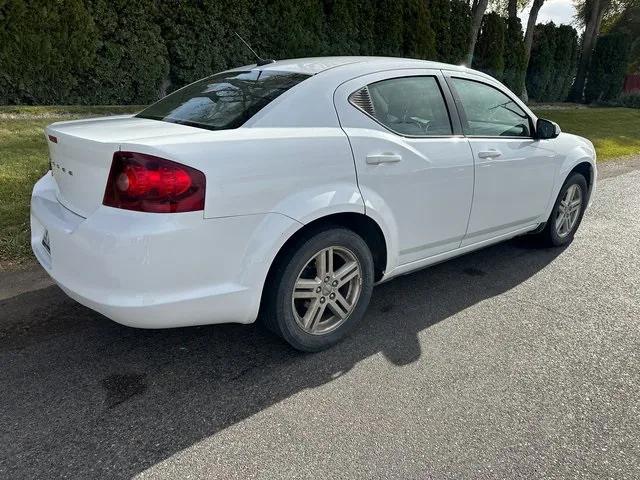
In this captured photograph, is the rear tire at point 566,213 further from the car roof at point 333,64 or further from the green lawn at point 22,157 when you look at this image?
the green lawn at point 22,157

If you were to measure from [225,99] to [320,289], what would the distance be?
1.26 m

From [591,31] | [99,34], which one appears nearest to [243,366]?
[99,34]

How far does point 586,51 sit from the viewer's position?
24.7 meters

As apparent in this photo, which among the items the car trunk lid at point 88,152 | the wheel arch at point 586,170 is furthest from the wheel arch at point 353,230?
the wheel arch at point 586,170

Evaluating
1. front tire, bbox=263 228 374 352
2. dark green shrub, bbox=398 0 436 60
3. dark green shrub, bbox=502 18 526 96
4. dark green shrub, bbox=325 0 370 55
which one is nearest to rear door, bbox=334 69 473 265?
front tire, bbox=263 228 374 352

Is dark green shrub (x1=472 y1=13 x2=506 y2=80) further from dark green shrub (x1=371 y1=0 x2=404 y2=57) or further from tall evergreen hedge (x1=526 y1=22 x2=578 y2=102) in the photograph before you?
dark green shrub (x1=371 y1=0 x2=404 y2=57)

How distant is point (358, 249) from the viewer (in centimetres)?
288

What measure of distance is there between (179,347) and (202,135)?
49.4 inches

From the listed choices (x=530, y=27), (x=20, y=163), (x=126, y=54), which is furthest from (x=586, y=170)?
(x=530, y=27)

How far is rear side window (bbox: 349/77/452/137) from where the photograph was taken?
2.96m

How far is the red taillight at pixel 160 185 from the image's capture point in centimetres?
217

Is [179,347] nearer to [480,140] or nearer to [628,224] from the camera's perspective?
[480,140]

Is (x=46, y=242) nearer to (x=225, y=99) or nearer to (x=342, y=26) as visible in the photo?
(x=225, y=99)

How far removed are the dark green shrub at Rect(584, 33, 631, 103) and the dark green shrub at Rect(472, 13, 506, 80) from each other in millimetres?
8995
